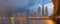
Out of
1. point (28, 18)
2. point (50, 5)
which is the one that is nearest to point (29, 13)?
point (28, 18)

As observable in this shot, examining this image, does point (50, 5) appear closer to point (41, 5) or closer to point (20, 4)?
point (41, 5)

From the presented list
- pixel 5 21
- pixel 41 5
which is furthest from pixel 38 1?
pixel 5 21

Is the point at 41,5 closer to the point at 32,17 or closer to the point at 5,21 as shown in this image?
the point at 32,17

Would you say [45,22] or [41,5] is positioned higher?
[41,5]

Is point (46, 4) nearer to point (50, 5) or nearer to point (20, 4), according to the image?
point (50, 5)

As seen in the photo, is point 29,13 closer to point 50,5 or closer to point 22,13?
point 22,13

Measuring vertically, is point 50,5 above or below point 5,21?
above

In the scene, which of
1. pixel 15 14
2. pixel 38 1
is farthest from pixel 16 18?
pixel 38 1
